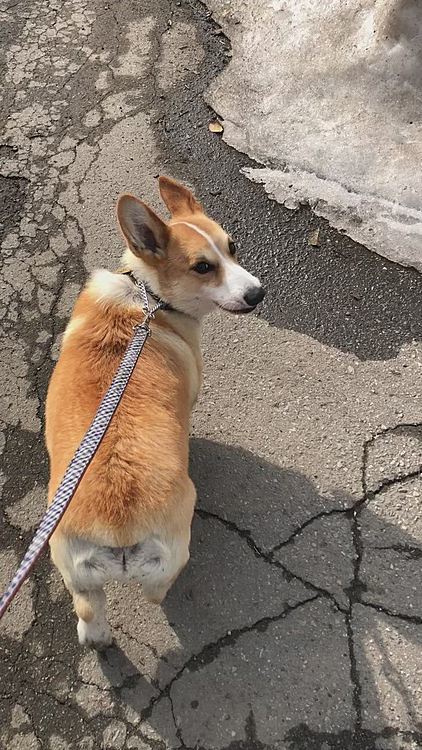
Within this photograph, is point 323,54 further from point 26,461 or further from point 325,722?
point 325,722

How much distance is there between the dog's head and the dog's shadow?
103 centimetres

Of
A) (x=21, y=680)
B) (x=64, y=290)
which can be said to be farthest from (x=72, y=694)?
(x=64, y=290)

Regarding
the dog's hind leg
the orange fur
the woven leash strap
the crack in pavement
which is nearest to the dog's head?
the orange fur

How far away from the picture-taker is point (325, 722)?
242cm

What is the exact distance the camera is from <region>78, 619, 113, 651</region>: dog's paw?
2504 mm

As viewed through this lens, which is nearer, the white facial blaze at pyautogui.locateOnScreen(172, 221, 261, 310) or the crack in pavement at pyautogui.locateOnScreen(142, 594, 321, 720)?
the crack in pavement at pyautogui.locateOnScreen(142, 594, 321, 720)

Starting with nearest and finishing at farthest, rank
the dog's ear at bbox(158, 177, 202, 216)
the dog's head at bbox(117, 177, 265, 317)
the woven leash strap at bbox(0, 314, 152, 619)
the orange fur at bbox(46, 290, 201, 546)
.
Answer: the woven leash strap at bbox(0, 314, 152, 619), the orange fur at bbox(46, 290, 201, 546), the dog's head at bbox(117, 177, 265, 317), the dog's ear at bbox(158, 177, 202, 216)

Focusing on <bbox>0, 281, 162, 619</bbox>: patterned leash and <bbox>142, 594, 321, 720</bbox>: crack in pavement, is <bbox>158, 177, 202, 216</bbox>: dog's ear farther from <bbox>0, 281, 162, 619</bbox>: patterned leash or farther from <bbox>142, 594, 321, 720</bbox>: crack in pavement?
<bbox>142, 594, 321, 720</bbox>: crack in pavement

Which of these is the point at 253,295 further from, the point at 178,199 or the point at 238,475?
the point at 238,475

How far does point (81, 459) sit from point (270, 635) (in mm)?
1369

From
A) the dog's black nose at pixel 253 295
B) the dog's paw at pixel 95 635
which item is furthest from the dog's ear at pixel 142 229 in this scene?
the dog's paw at pixel 95 635

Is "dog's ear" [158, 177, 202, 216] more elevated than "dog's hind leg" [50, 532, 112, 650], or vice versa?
"dog's ear" [158, 177, 202, 216]

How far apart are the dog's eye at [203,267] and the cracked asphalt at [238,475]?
0.89m

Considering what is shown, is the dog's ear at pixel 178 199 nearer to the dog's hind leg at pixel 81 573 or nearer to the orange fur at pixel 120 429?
the orange fur at pixel 120 429
